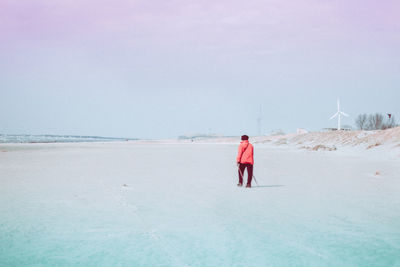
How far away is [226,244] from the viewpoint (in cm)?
553

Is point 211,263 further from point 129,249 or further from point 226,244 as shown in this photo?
point 129,249

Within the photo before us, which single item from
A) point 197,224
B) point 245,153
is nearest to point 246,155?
point 245,153

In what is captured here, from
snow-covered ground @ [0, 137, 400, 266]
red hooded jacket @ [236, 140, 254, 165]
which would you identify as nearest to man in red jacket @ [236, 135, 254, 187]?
A: red hooded jacket @ [236, 140, 254, 165]

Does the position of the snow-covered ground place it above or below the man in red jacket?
below

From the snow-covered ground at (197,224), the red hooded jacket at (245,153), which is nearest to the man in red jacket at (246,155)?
the red hooded jacket at (245,153)

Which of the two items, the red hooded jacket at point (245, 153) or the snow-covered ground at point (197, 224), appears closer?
the snow-covered ground at point (197, 224)

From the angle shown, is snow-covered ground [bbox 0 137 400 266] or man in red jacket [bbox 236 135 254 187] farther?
man in red jacket [bbox 236 135 254 187]

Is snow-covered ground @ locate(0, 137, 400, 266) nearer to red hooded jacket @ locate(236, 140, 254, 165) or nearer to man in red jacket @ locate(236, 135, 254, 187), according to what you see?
man in red jacket @ locate(236, 135, 254, 187)

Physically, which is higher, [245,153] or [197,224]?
[245,153]

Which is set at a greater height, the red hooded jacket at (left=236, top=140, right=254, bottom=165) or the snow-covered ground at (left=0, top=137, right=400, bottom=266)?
the red hooded jacket at (left=236, top=140, right=254, bottom=165)

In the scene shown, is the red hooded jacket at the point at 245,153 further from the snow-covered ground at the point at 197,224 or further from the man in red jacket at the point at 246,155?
the snow-covered ground at the point at 197,224

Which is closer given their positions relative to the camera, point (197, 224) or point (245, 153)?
point (197, 224)

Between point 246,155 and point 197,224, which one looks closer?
point 197,224

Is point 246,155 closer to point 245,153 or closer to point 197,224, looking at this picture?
point 245,153
